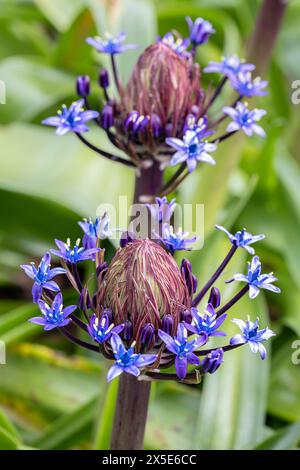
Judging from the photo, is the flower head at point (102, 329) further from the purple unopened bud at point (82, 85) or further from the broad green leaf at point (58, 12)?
the broad green leaf at point (58, 12)

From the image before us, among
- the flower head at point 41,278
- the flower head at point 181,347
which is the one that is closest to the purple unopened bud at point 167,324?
the flower head at point 181,347

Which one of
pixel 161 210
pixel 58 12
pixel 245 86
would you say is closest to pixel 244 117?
pixel 245 86

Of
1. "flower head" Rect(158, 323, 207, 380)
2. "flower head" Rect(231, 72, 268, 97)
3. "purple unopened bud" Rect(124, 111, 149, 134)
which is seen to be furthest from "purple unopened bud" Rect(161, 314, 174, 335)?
"flower head" Rect(231, 72, 268, 97)

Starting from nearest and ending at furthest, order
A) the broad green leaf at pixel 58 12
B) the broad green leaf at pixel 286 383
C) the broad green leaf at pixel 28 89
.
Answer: the broad green leaf at pixel 286 383 → the broad green leaf at pixel 28 89 → the broad green leaf at pixel 58 12

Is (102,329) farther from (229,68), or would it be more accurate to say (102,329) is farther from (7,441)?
(229,68)
